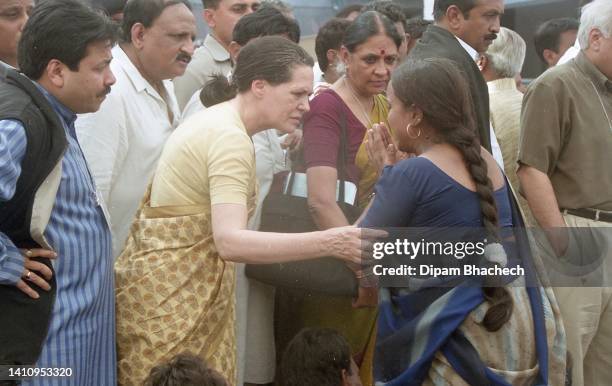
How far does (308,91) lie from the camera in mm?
3178

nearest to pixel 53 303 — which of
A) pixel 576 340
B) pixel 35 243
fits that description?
pixel 35 243

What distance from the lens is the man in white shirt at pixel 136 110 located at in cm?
331

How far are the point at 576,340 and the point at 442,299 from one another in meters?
1.17

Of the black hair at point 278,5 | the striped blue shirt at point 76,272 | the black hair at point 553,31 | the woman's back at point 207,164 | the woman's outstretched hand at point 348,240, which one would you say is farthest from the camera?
the black hair at point 553,31

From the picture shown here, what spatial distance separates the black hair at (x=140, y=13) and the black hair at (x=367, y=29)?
69cm

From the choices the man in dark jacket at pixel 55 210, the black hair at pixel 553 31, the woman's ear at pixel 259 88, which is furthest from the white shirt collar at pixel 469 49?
the black hair at pixel 553 31

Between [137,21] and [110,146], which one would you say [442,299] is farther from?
[137,21]

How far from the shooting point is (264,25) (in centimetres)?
391

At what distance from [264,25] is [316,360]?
1.35 m

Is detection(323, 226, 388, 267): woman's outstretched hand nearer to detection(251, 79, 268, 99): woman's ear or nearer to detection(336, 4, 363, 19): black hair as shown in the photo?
detection(251, 79, 268, 99): woman's ear

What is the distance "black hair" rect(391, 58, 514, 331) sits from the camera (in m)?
2.71

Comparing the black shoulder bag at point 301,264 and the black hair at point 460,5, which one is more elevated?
the black hair at point 460,5

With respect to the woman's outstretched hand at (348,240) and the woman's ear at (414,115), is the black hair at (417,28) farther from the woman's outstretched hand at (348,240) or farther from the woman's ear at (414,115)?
the woman's outstretched hand at (348,240)

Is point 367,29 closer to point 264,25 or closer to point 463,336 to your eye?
point 264,25
